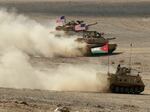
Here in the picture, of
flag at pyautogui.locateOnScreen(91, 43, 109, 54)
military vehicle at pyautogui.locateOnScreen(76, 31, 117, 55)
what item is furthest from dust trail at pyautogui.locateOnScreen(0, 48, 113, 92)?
military vehicle at pyautogui.locateOnScreen(76, 31, 117, 55)

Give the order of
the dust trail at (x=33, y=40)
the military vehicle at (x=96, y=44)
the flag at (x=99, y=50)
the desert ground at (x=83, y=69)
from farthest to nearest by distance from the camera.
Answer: the dust trail at (x=33, y=40)
the military vehicle at (x=96, y=44)
the flag at (x=99, y=50)
the desert ground at (x=83, y=69)

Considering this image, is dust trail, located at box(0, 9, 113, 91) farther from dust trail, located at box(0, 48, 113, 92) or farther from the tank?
the tank

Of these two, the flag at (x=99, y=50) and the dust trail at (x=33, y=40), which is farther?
the dust trail at (x=33, y=40)

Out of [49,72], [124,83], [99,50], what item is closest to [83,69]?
[49,72]

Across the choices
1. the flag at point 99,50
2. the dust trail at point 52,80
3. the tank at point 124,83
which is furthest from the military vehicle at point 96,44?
the tank at point 124,83

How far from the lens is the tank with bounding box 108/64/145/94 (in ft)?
81.1

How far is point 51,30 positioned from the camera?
46.3 metres

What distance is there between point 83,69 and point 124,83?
3.38 metres

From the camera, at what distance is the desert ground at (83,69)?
19.2m

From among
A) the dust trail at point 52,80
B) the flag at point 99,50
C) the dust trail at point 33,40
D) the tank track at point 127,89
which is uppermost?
the dust trail at point 33,40

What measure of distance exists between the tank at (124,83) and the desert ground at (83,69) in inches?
16.2

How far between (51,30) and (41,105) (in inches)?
1120

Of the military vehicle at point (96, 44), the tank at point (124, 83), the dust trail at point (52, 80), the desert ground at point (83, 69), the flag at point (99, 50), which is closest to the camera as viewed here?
the desert ground at point (83, 69)

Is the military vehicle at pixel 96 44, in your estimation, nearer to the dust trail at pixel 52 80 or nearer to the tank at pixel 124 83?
the dust trail at pixel 52 80
